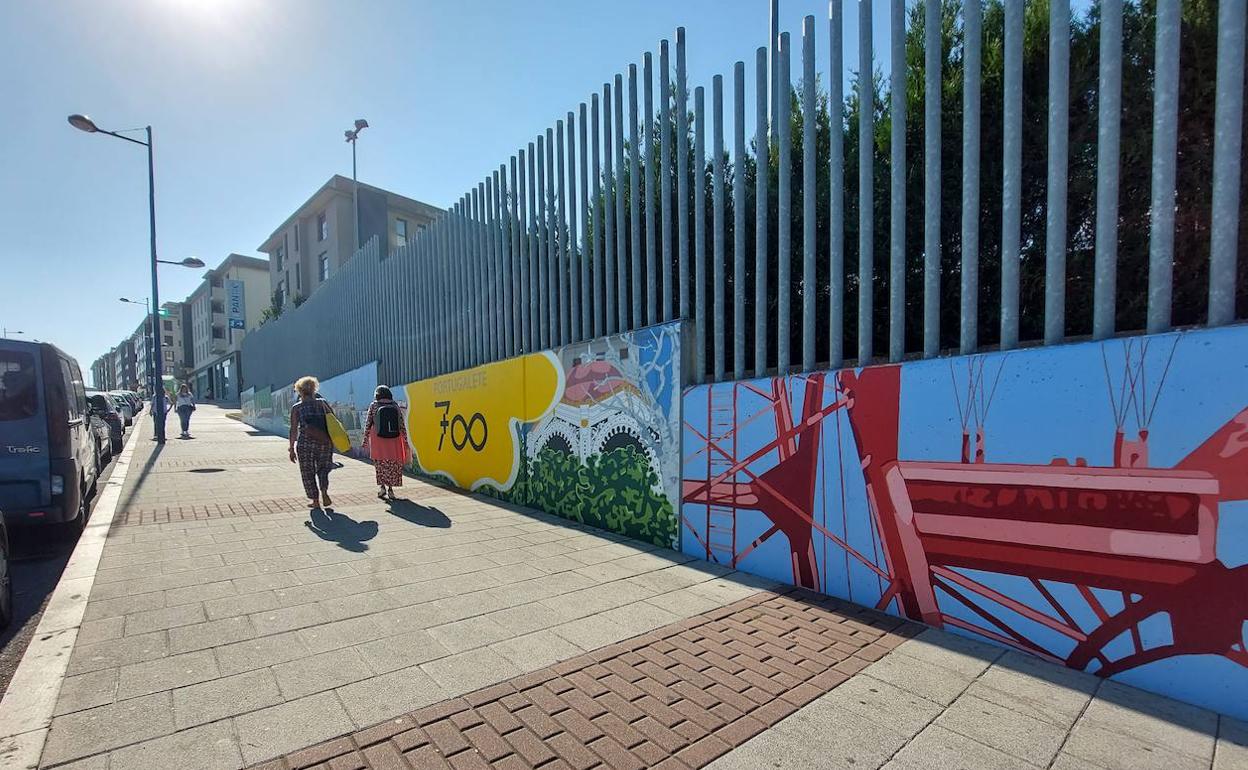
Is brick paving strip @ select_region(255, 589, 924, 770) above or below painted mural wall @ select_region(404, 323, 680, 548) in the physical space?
below

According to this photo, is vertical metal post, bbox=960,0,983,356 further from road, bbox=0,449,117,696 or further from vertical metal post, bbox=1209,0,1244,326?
road, bbox=0,449,117,696

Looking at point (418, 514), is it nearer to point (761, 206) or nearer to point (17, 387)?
point (17, 387)

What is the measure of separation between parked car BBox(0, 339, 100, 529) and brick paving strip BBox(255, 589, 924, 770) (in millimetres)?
5209

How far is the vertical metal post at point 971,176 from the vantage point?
374 cm

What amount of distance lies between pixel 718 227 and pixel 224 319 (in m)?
61.0

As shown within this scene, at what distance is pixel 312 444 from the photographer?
760cm

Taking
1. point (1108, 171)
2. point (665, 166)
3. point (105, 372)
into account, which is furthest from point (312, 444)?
point (105, 372)

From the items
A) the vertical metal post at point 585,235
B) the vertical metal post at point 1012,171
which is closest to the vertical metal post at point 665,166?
the vertical metal post at point 585,235

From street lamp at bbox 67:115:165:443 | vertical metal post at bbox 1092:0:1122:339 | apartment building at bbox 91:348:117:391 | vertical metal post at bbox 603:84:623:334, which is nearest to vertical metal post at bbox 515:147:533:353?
vertical metal post at bbox 603:84:623:334

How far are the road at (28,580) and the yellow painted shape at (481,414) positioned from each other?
14.8ft

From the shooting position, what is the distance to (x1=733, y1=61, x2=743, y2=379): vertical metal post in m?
5.07

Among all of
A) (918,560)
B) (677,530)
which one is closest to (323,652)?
(677,530)

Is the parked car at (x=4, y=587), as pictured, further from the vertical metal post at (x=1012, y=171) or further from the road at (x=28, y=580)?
the vertical metal post at (x=1012, y=171)

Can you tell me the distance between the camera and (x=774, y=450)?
4.70 m
